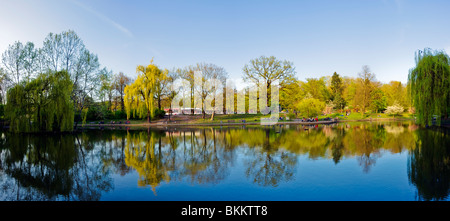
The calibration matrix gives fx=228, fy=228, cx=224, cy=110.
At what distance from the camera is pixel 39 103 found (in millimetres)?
23219

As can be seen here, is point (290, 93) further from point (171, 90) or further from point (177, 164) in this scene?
point (177, 164)

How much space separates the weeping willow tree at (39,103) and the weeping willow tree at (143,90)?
1322 centimetres

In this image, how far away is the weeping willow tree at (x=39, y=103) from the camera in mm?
22859

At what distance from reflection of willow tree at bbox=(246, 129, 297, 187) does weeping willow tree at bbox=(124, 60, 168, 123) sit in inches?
1059

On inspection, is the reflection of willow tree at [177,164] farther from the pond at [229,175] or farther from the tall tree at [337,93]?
the tall tree at [337,93]

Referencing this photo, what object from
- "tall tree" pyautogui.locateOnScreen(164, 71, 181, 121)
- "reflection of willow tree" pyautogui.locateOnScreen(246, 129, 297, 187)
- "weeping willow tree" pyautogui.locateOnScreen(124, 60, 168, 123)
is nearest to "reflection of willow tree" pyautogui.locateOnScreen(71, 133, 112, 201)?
"reflection of willow tree" pyautogui.locateOnScreen(246, 129, 297, 187)

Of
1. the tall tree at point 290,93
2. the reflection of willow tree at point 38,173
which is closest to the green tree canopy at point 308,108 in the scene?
the tall tree at point 290,93

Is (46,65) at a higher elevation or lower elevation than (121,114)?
higher

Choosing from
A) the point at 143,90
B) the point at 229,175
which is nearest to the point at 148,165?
the point at 229,175

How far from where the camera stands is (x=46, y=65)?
27531mm

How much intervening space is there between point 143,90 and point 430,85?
35.5 meters
